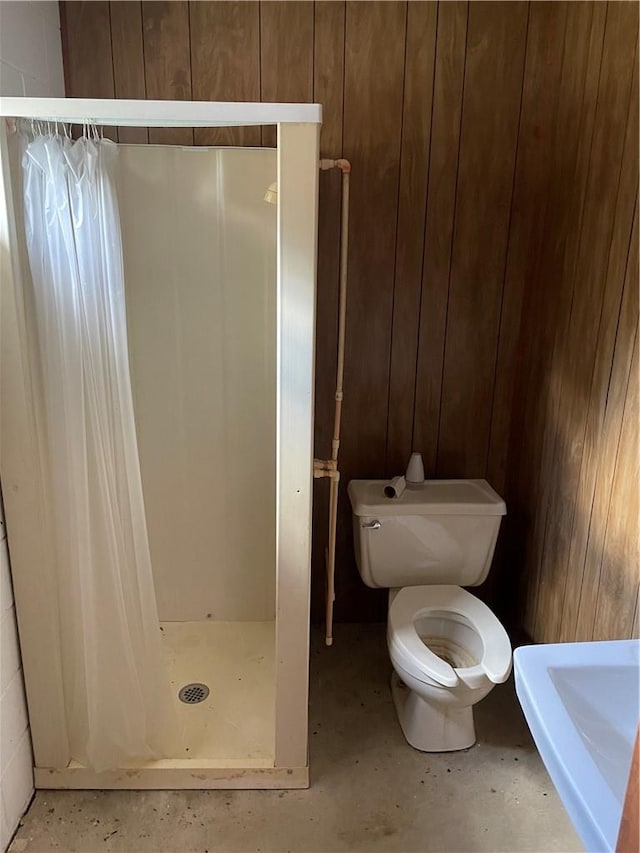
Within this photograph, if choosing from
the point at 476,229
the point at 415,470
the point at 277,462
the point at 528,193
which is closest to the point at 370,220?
the point at 476,229

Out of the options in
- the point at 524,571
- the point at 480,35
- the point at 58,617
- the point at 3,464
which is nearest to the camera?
the point at 3,464

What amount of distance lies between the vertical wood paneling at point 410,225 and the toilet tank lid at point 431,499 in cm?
20

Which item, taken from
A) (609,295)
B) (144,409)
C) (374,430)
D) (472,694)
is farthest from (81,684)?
(609,295)

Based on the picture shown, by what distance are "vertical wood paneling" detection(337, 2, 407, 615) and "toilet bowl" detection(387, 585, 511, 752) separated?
466 millimetres

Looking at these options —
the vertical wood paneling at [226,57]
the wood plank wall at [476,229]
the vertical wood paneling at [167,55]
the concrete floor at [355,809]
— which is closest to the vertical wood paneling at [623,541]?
the wood plank wall at [476,229]

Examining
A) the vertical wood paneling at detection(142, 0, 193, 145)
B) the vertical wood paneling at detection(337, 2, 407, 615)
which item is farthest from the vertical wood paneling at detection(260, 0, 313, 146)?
the vertical wood paneling at detection(142, 0, 193, 145)

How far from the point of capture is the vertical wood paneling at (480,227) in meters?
2.05

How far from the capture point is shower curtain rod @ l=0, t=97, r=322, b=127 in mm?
1396

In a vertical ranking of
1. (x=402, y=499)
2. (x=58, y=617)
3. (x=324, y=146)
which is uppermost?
(x=324, y=146)

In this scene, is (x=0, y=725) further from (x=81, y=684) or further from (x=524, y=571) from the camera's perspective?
(x=524, y=571)

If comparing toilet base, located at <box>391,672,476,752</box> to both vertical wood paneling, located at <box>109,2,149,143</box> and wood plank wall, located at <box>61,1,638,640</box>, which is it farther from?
vertical wood paneling, located at <box>109,2,149,143</box>

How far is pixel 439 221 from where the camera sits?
2.20m

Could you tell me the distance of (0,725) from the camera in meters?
1.63

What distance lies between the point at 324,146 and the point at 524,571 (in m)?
1.64
